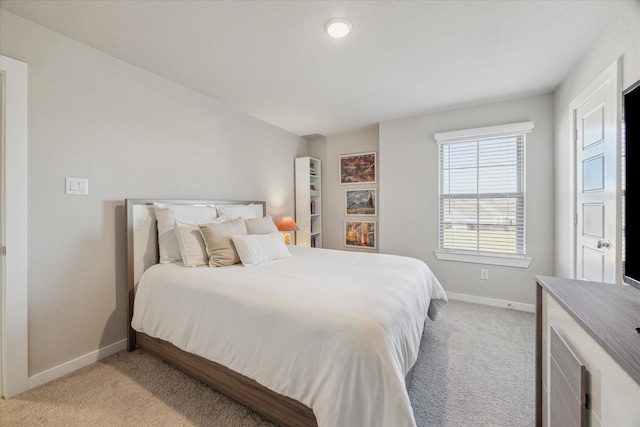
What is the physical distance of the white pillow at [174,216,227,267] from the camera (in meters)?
2.19

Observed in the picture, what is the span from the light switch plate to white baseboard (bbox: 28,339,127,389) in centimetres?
127

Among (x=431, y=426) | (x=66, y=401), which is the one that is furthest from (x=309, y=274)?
(x=66, y=401)

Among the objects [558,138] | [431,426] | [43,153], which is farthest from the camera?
[558,138]

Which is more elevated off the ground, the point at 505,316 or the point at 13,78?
the point at 13,78

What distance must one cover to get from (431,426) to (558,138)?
305 centimetres

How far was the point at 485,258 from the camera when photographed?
128 inches

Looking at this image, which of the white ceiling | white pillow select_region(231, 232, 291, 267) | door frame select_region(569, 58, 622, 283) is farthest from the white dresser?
white pillow select_region(231, 232, 291, 267)

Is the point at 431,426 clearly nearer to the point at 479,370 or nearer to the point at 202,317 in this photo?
the point at 479,370

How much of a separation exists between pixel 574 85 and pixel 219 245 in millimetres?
3481

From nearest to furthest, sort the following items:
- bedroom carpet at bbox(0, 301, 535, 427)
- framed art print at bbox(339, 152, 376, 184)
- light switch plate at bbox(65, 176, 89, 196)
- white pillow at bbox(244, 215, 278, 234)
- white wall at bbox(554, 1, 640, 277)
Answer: bedroom carpet at bbox(0, 301, 535, 427) < white wall at bbox(554, 1, 640, 277) < light switch plate at bbox(65, 176, 89, 196) < white pillow at bbox(244, 215, 278, 234) < framed art print at bbox(339, 152, 376, 184)

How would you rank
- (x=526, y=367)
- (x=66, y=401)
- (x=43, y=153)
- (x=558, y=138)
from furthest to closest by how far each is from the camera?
(x=558, y=138), (x=526, y=367), (x=43, y=153), (x=66, y=401)

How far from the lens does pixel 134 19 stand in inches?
69.5

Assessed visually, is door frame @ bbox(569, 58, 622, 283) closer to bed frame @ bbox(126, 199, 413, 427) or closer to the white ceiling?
the white ceiling

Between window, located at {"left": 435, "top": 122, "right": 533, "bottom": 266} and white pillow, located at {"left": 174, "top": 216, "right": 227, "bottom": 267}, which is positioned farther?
window, located at {"left": 435, "top": 122, "right": 533, "bottom": 266}
